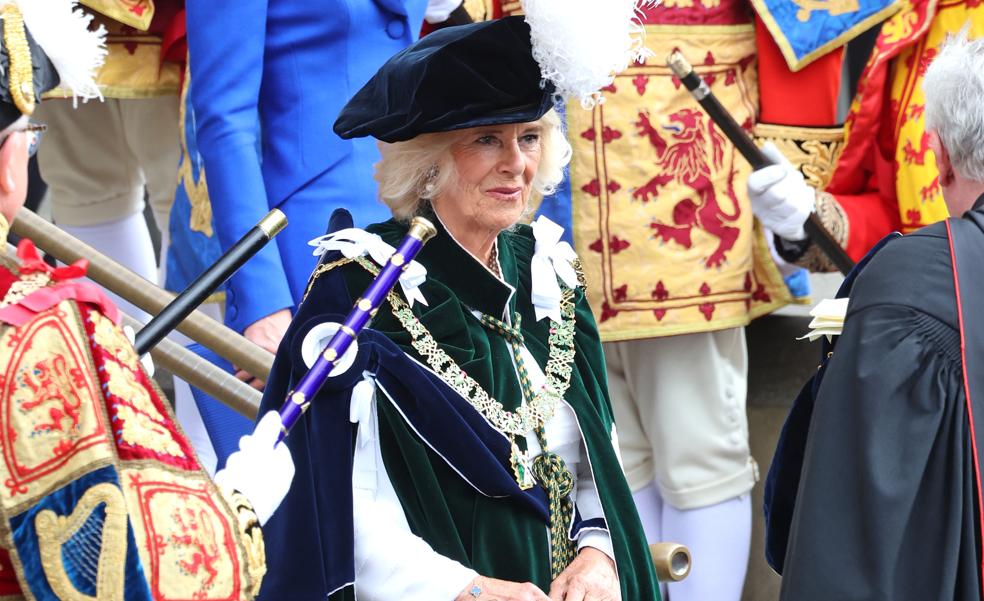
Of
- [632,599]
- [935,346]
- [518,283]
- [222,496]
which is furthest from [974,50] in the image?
[222,496]

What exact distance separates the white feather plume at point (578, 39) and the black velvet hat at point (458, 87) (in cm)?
4

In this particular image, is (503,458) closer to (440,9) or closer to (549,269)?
(549,269)

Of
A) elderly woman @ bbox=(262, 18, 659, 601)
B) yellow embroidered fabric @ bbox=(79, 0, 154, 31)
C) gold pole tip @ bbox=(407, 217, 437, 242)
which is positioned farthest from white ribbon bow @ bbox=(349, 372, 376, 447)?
yellow embroidered fabric @ bbox=(79, 0, 154, 31)

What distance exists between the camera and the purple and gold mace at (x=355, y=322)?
2.46m

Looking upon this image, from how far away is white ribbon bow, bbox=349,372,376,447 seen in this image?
268 centimetres

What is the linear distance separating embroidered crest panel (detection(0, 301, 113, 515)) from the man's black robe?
1.25 m

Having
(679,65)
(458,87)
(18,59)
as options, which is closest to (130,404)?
(18,59)

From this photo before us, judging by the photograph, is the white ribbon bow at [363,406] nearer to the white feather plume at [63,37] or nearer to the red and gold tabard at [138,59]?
the white feather plume at [63,37]

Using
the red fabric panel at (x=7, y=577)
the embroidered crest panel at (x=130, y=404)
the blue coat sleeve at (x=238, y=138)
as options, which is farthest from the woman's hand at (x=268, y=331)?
the red fabric panel at (x=7, y=577)

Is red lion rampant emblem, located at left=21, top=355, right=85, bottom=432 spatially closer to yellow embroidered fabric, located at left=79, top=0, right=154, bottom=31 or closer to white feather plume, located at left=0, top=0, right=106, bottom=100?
white feather plume, located at left=0, top=0, right=106, bottom=100

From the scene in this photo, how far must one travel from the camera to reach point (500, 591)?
8.87 feet

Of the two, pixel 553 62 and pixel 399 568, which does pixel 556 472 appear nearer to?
pixel 399 568

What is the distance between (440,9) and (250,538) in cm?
250

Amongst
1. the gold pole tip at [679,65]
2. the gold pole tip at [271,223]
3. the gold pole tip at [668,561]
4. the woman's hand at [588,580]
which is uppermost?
the gold pole tip at [679,65]
